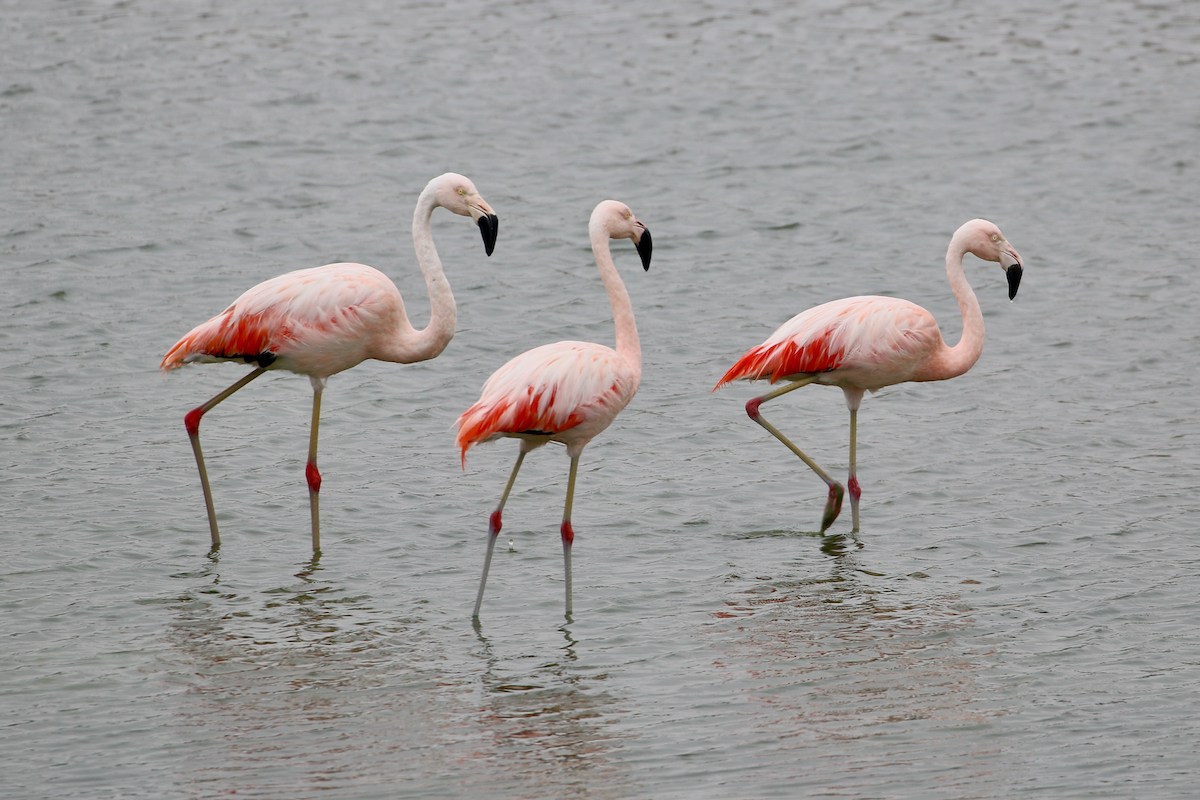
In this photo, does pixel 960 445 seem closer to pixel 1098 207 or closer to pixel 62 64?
pixel 1098 207

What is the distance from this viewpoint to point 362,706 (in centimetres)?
561

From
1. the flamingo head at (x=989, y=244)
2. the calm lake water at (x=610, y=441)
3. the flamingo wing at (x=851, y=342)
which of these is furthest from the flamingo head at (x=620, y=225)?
the flamingo head at (x=989, y=244)

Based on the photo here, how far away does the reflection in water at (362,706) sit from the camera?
5078 mm

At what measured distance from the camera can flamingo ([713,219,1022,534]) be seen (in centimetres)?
745

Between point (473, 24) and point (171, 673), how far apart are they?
510 inches

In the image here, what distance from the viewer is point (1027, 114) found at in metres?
14.9

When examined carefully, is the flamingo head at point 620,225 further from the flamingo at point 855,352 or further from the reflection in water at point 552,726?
the reflection in water at point 552,726

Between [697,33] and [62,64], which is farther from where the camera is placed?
[697,33]

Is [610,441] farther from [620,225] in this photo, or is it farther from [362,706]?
[362,706]

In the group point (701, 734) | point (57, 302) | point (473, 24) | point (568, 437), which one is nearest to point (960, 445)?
point (568, 437)

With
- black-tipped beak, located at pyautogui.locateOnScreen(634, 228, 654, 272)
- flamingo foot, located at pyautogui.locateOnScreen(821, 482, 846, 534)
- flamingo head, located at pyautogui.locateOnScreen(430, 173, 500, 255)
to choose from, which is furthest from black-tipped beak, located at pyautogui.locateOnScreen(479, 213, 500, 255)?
flamingo foot, located at pyautogui.locateOnScreen(821, 482, 846, 534)

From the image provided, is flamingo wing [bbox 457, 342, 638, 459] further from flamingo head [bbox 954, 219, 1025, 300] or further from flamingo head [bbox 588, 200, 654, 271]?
flamingo head [bbox 954, 219, 1025, 300]

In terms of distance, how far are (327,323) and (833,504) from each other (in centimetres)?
262

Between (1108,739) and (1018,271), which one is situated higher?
(1018,271)
